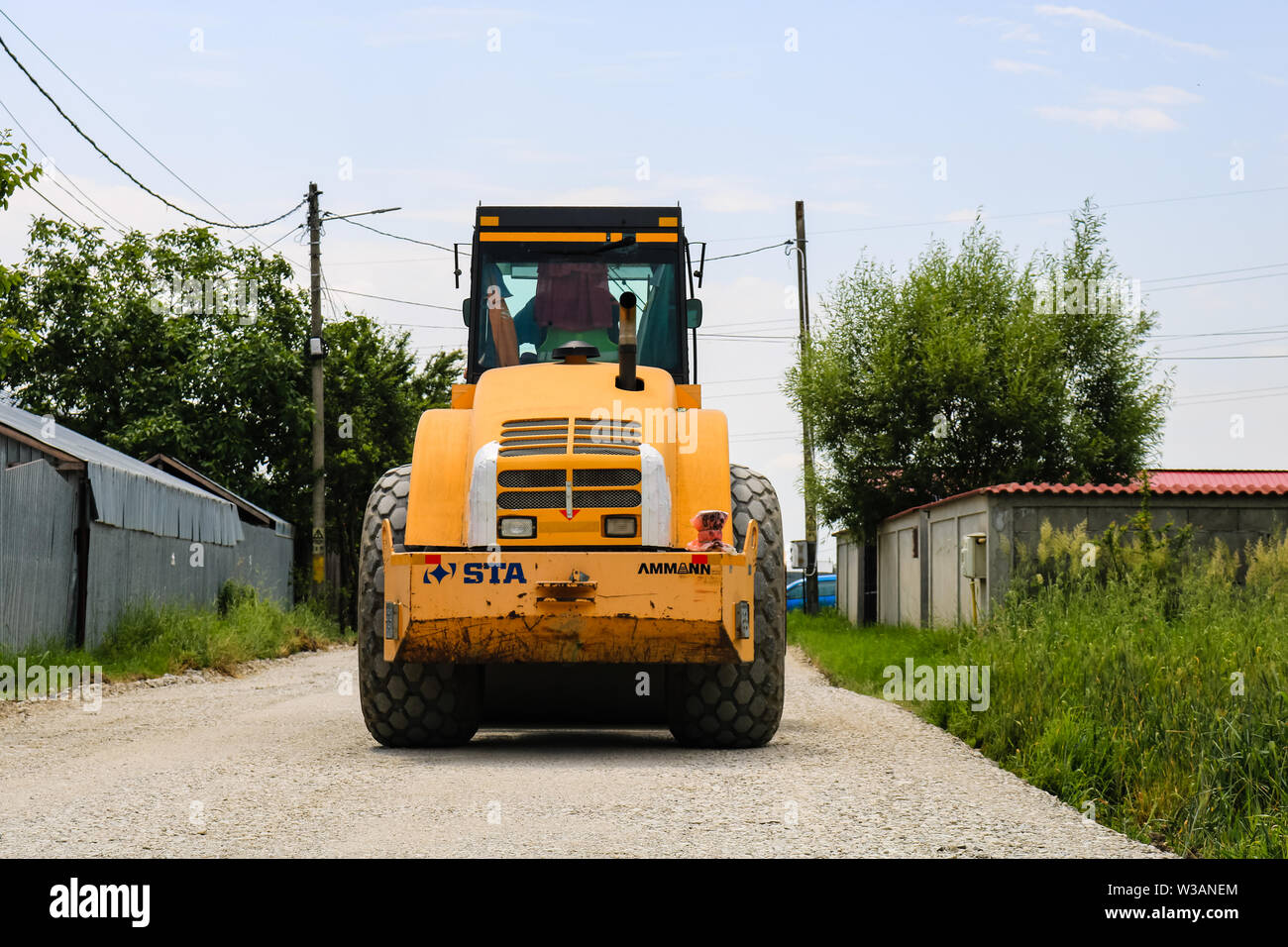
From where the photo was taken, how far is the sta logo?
8594 mm

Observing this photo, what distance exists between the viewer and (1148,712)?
8625mm

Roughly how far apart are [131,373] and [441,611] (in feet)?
111

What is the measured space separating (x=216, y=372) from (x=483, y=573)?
30.2 metres

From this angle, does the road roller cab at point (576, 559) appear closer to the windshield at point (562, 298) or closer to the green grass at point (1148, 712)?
the windshield at point (562, 298)

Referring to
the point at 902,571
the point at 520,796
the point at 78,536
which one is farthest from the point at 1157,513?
the point at 520,796

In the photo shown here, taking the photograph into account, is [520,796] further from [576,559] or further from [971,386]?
[971,386]

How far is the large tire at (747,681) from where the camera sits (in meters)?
9.14

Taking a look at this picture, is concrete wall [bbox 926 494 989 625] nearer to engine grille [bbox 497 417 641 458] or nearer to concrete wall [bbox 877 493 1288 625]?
concrete wall [bbox 877 493 1288 625]

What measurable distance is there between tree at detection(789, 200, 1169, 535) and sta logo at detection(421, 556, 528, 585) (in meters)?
22.6

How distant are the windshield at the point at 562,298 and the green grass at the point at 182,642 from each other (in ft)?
27.5

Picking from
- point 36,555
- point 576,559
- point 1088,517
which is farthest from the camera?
point 1088,517

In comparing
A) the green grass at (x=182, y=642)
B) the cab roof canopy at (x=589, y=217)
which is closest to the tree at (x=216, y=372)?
the green grass at (x=182, y=642)

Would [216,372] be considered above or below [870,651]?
above

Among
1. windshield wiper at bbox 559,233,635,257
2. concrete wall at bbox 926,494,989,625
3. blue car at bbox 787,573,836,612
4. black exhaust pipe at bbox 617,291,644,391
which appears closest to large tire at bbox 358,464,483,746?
black exhaust pipe at bbox 617,291,644,391
